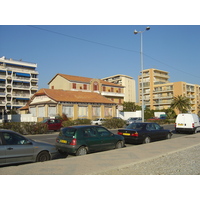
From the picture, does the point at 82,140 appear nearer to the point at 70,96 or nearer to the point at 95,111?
the point at 70,96

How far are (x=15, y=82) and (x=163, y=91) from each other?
52352mm

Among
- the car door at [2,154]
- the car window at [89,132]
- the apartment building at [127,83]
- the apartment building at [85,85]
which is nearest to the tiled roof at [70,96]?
the apartment building at [85,85]

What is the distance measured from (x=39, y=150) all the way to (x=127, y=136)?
6608 millimetres

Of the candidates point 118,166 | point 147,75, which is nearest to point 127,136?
point 118,166

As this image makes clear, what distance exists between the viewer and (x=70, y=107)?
37.5 meters

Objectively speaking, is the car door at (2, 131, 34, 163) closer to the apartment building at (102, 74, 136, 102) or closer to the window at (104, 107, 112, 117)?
the window at (104, 107, 112, 117)

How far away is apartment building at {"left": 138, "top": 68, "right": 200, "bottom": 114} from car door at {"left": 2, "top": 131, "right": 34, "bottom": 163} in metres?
77.2

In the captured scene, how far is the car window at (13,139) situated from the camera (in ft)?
24.4

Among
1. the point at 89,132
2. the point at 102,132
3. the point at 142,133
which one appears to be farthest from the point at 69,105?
the point at 89,132

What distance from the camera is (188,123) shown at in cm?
2017

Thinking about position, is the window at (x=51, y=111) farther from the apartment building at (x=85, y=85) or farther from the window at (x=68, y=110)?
the apartment building at (x=85, y=85)

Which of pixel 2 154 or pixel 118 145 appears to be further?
pixel 118 145

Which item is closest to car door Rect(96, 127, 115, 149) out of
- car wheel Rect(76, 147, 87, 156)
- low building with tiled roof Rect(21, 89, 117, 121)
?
car wheel Rect(76, 147, 87, 156)

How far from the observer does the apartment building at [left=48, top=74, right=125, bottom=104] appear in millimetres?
56062
